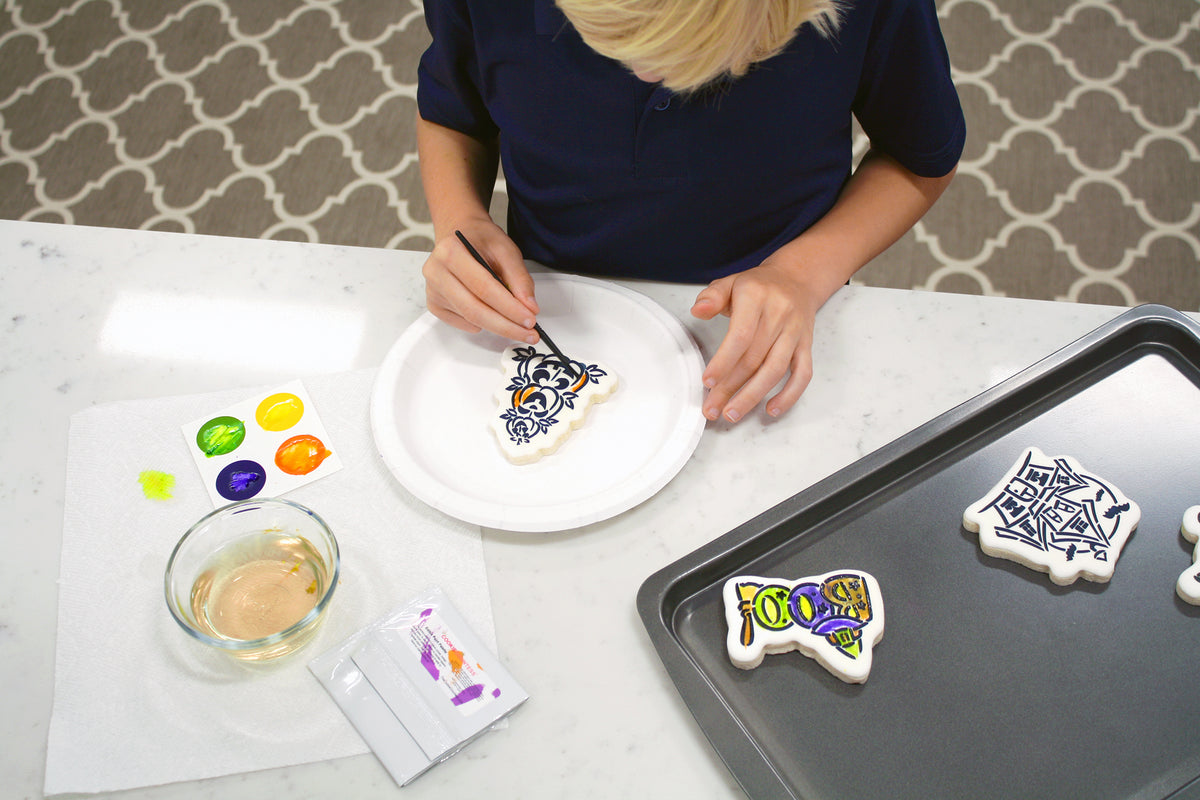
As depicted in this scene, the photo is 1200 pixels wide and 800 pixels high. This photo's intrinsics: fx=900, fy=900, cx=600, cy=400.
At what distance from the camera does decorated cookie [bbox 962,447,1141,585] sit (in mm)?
782

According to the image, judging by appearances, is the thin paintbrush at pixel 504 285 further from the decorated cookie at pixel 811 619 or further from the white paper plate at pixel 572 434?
the decorated cookie at pixel 811 619

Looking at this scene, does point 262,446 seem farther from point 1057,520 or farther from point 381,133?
point 381,133

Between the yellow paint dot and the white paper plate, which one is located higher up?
the white paper plate

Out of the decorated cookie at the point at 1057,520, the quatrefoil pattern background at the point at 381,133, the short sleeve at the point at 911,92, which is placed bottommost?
the quatrefoil pattern background at the point at 381,133

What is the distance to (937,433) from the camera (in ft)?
2.83

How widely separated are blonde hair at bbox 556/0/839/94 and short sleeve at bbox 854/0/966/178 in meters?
0.14

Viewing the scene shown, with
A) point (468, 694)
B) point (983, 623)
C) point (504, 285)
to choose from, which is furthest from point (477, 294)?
point (983, 623)

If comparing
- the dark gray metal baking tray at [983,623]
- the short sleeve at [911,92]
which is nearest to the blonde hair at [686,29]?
the short sleeve at [911,92]

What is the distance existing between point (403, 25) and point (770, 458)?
1887mm

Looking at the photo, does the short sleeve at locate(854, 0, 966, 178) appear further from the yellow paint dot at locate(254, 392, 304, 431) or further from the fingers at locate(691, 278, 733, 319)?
the yellow paint dot at locate(254, 392, 304, 431)

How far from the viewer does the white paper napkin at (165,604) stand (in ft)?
2.47

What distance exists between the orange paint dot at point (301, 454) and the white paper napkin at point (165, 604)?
0.02 m

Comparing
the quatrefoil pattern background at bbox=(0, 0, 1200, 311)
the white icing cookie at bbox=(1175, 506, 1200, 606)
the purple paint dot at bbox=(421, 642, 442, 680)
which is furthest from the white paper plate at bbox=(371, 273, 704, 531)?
the quatrefoil pattern background at bbox=(0, 0, 1200, 311)

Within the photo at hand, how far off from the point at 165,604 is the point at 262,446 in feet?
0.57
